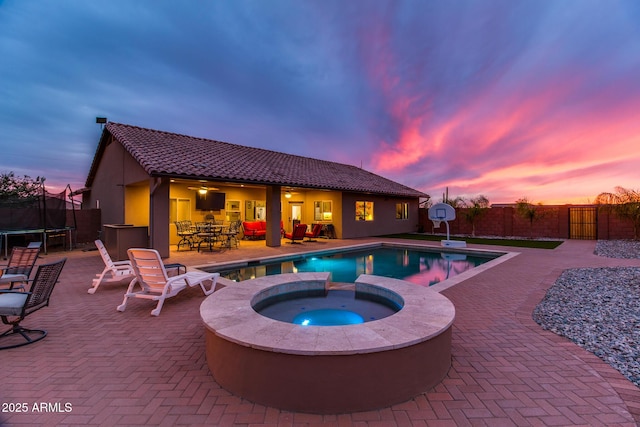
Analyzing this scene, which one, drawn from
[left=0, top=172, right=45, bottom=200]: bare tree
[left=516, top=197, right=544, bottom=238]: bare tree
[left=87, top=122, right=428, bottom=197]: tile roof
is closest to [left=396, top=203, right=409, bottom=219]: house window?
[left=87, top=122, right=428, bottom=197]: tile roof

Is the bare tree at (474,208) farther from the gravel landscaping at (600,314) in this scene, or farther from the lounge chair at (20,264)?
the lounge chair at (20,264)

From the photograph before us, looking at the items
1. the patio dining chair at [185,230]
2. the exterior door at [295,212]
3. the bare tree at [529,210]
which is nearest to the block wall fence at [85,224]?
the patio dining chair at [185,230]

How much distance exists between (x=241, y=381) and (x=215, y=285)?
12.7 ft

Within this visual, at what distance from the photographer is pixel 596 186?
16391 millimetres

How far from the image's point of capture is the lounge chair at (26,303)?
11.3 feet

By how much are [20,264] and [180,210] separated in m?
8.15

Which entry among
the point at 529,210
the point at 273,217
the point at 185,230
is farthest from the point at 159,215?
the point at 529,210

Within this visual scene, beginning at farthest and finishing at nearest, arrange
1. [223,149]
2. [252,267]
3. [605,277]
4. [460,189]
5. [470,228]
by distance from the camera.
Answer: [460,189] < [470,228] < [223,149] < [252,267] < [605,277]

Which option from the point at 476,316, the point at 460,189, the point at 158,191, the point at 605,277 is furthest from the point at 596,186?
the point at 158,191

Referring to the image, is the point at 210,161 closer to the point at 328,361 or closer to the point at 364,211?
the point at 364,211

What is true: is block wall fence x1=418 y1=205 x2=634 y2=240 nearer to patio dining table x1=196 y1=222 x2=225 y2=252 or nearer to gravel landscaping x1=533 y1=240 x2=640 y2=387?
gravel landscaping x1=533 y1=240 x2=640 y2=387

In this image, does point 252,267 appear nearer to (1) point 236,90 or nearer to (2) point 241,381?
(2) point 241,381

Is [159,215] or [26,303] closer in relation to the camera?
[26,303]

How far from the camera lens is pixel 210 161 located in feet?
39.8
